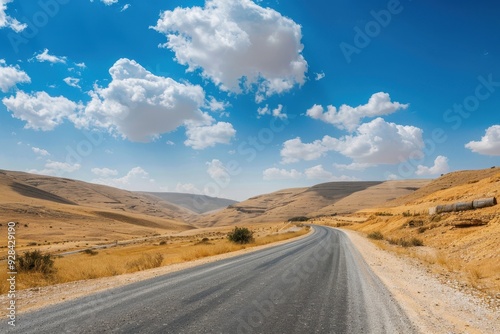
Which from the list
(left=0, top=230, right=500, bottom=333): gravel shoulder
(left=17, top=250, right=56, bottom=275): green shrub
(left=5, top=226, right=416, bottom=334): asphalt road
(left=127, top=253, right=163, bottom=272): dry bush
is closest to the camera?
(left=5, top=226, right=416, bottom=334): asphalt road

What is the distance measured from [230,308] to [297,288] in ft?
9.96

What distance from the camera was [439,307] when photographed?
7844 millimetres

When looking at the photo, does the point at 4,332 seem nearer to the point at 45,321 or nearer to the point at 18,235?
the point at 45,321

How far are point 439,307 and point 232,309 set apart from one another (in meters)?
5.32

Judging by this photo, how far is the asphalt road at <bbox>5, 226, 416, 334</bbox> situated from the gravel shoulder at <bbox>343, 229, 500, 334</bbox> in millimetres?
410

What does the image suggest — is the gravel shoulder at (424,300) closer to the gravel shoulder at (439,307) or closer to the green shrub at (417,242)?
the gravel shoulder at (439,307)

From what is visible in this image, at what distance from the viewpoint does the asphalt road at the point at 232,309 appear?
591cm

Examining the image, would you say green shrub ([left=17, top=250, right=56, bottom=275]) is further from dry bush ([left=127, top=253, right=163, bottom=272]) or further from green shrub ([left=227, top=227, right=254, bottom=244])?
green shrub ([left=227, top=227, right=254, bottom=244])

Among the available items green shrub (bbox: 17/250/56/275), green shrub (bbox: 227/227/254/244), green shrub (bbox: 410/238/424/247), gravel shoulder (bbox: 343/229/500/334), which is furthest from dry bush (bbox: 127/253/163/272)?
green shrub (bbox: 410/238/424/247)

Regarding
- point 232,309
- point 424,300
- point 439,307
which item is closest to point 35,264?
point 232,309

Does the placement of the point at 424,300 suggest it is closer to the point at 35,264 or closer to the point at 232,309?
the point at 232,309

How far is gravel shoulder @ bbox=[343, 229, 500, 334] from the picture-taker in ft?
20.7

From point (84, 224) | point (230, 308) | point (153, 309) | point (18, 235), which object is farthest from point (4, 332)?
point (84, 224)

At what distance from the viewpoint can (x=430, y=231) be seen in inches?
1101
